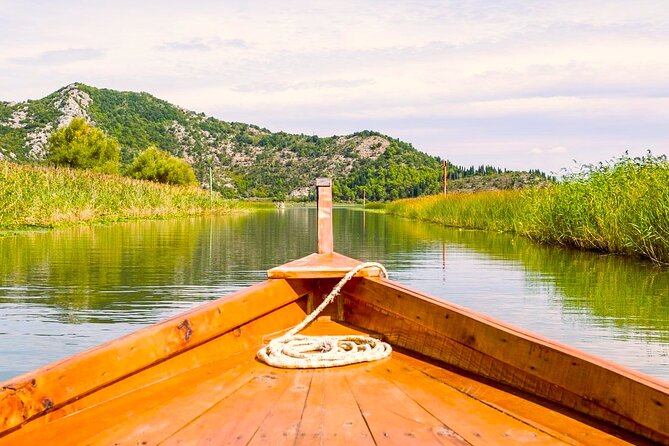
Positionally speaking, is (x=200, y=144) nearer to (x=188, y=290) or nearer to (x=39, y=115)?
(x=39, y=115)

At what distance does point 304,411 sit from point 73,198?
19.2m

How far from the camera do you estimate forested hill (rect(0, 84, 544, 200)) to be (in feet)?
274

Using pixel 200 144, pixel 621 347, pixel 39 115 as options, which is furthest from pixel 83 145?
pixel 200 144

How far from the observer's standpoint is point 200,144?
340 ft

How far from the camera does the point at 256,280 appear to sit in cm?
820

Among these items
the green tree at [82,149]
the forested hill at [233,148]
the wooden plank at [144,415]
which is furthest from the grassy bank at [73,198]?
the forested hill at [233,148]

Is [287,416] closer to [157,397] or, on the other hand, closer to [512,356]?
[157,397]

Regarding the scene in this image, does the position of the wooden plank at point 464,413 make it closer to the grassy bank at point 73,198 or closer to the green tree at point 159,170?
the grassy bank at point 73,198

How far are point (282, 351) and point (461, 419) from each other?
1.06 m

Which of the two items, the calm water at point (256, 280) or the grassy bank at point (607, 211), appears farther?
the grassy bank at point (607, 211)

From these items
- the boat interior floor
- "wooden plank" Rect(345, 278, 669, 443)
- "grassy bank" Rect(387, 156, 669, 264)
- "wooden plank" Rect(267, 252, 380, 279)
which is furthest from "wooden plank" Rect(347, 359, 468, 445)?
"grassy bank" Rect(387, 156, 669, 264)

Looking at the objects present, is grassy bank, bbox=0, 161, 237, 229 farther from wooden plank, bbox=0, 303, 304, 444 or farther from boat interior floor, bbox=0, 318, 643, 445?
boat interior floor, bbox=0, 318, 643, 445

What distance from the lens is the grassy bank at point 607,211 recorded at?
9.86 m

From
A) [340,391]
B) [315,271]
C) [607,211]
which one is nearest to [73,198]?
[607,211]
